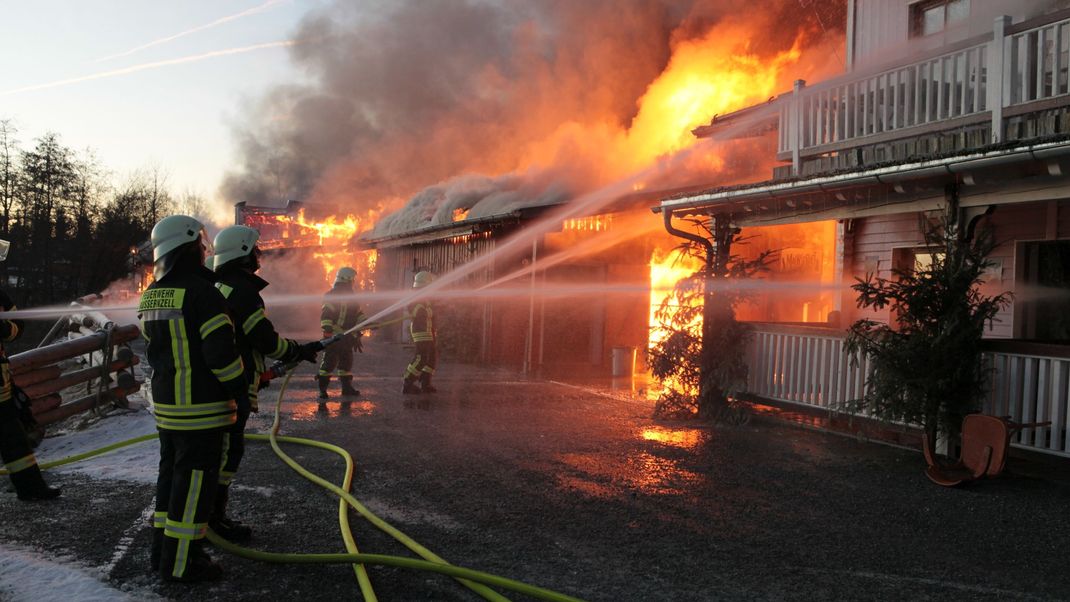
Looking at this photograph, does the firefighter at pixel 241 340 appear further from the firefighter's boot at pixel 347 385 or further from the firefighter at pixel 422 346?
the firefighter at pixel 422 346

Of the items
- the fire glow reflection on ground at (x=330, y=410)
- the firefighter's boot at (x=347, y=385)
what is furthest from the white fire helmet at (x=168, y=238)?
the firefighter's boot at (x=347, y=385)

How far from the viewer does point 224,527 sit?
4535 mm

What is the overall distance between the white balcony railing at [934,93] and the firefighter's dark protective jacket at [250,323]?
726 cm

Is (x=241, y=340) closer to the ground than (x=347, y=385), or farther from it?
farther from it

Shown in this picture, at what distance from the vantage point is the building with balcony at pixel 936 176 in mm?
6891

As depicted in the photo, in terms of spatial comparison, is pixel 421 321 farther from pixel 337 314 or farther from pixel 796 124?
pixel 796 124

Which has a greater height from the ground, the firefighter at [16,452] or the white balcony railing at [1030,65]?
the white balcony railing at [1030,65]

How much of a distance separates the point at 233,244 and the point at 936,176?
667 centimetres

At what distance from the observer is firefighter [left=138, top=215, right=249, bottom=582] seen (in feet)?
12.7

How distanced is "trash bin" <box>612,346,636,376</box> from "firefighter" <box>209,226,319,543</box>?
10632 mm

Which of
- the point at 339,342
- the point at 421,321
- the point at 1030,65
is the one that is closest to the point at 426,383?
the point at 421,321

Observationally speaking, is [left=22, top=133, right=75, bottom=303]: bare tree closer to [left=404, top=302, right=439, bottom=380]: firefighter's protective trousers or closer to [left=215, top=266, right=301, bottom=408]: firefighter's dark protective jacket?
[left=404, top=302, right=439, bottom=380]: firefighter's protective trousers

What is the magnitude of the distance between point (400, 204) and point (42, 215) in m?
15.4

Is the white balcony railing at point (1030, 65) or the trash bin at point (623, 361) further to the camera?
the trash bin at point (623, 361)
